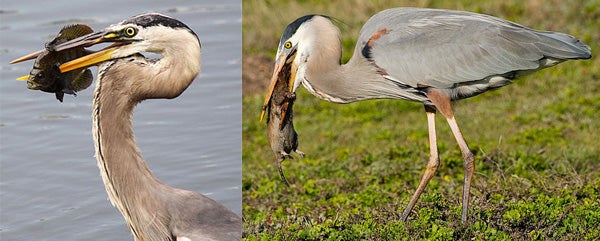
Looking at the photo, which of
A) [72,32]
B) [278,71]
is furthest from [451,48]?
[72,32]

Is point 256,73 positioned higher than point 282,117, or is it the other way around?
point 282,117

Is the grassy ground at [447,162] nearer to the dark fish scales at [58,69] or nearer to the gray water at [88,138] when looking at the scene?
the gray water at [88,138]

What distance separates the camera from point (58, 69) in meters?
4.30

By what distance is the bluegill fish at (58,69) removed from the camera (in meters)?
4.24

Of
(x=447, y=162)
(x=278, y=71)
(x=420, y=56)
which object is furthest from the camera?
(x=447, y=162)

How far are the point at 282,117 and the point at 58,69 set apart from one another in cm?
135

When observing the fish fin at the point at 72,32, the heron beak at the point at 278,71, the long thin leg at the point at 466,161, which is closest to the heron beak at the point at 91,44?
the fish fin at the point at 72,32

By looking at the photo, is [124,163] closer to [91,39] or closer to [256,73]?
[91,39]

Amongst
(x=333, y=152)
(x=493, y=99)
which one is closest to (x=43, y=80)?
(x=333, y=152)

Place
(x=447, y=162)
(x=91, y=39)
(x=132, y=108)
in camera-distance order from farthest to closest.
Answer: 1. (x=447, y=162)
2. (x=132, y=108)
3. (x=91, y=39)

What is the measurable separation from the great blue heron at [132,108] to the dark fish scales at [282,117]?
3.47ft

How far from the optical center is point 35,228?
6.48m

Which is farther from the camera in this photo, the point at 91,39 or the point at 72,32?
the point at 72,32

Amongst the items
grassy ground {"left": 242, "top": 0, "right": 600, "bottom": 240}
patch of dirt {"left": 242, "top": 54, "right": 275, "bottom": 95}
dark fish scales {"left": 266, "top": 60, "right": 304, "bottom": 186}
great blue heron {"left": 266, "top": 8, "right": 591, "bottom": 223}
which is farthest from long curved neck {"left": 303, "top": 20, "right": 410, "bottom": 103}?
patch of dirt {"left": 242, "top": 54, "right": 275, "bottom": 95}
